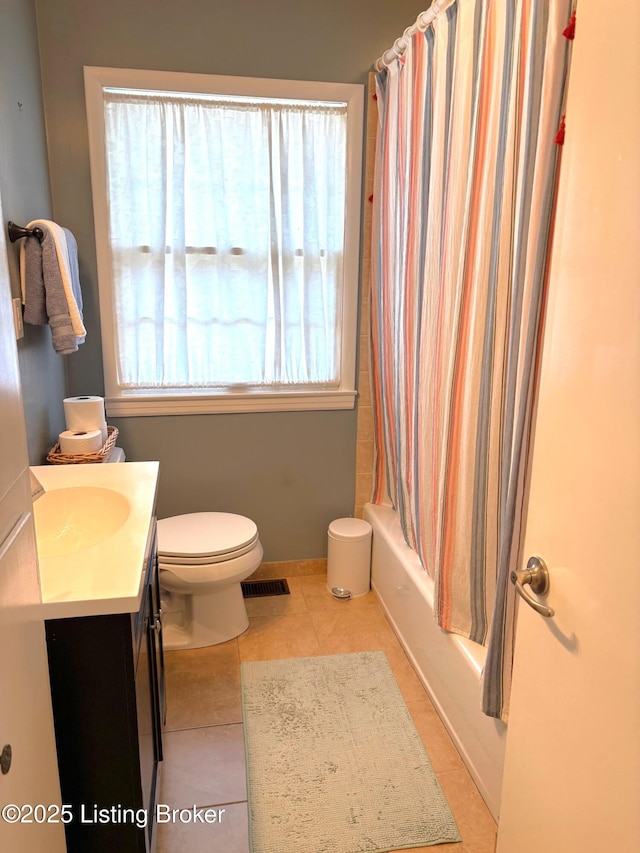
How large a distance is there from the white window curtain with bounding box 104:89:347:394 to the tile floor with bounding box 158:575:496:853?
103 cm

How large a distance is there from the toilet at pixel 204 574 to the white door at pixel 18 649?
54.8 inches

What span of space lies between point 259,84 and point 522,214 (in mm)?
1589

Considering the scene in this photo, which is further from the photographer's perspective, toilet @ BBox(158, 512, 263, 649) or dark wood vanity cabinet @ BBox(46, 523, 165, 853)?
toilet @ BBox(158, 512, 263, 649)

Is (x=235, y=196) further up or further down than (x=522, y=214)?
further up

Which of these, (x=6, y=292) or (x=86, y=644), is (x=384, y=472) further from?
(x=6, y=292)

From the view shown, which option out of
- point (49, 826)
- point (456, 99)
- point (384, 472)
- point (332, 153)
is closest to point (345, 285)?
point (332, 153)

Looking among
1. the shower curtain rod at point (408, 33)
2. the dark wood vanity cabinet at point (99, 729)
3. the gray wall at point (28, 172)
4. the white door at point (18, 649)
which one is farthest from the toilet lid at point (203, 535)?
the shower curtain rod at point (408, 33)

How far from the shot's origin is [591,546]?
93 centimetres

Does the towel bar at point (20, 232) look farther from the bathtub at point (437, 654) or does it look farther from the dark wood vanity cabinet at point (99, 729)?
the bathtub at point (437, 654)

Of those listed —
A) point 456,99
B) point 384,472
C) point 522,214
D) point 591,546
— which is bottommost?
point 384,472

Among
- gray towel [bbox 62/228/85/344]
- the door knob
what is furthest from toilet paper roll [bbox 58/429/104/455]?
the door knob

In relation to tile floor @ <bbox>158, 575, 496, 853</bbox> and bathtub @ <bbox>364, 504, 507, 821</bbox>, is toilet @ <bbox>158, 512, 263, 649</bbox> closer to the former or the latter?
tile floor @ <bbox>158, 575, 496, 853</bbox>

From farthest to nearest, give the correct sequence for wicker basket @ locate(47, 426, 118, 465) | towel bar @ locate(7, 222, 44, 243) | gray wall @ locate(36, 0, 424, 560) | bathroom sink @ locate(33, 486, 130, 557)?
gray wall @ locate(36, 0, 424, 560), wicker basket @ locate(47, 426, 118, 465), towel bar @ locate(7, 222, 44, 243), bathroom sink @ locate(33, 486, 130, 557)

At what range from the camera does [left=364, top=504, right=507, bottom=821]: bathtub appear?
68.6 inches
